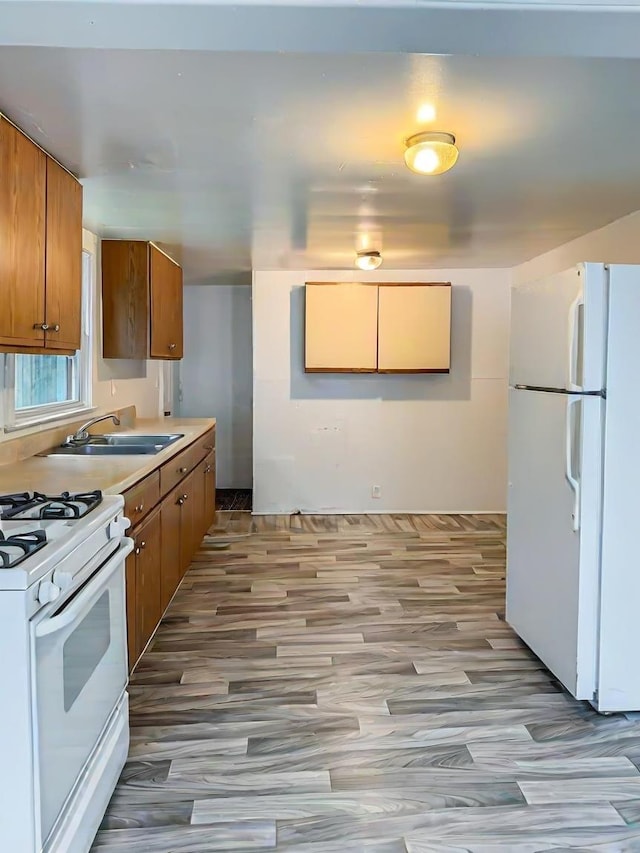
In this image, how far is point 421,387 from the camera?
599 cm

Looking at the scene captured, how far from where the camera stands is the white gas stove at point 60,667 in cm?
143

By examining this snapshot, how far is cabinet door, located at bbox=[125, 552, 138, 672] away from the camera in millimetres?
2756

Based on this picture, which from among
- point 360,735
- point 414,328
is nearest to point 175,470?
point 360,735

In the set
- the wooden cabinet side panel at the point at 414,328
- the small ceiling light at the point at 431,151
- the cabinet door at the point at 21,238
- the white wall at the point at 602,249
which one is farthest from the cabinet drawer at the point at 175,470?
the white wall at the point at 602,249

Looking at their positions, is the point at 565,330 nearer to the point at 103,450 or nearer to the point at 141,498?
the point at 141,498

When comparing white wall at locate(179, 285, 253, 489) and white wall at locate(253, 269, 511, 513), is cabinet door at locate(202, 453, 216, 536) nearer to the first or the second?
white wall at locate(253, 269, 511, 513)

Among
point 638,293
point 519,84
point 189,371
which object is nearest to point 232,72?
point 519,84

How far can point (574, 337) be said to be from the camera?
8.34 feet

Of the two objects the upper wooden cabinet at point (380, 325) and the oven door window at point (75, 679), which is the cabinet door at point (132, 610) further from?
the upper wooden cabinet at point (380, 325)

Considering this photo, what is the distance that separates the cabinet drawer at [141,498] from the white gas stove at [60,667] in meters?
0.50

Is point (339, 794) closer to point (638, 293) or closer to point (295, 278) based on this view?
point (638, 293)

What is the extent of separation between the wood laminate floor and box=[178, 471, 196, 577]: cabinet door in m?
0.21

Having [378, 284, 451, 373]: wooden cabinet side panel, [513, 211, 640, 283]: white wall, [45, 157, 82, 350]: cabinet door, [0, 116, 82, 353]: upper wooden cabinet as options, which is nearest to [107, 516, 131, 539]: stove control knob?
[0, 116, 82, 353]: upper wooden cabinet

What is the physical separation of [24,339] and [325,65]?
144 centimetres
